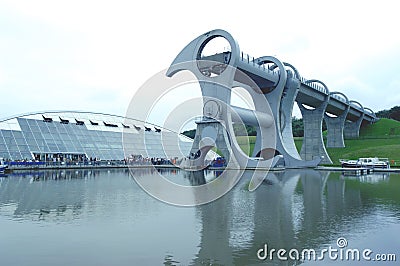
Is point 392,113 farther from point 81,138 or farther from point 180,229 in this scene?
point 180,229

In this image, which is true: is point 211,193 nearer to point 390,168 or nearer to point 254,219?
point 254,219

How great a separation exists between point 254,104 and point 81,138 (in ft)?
71.5

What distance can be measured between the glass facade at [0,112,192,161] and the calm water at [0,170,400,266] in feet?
84.2

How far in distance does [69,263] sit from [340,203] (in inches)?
426

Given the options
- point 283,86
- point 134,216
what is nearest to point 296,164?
point 283,86

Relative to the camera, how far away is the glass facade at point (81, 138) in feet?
125

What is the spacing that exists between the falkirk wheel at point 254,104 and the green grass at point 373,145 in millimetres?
4505

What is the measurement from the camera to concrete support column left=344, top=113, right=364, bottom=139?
218 feet

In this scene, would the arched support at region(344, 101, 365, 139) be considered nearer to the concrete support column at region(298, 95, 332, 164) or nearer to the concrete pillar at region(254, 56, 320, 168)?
the concrete support column at region(298, 95, 332, 164)

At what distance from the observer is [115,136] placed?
4988cm

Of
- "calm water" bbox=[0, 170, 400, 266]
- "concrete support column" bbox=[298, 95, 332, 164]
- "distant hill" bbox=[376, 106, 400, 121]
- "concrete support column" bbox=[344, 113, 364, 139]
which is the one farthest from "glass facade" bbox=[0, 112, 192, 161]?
"distant hill" bbox=[376, 106, 400, 121]

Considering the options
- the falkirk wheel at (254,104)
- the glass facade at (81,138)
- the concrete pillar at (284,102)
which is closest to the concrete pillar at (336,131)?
the falkirk wheel at (254,104)

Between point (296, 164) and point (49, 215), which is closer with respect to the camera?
point (49, 215)

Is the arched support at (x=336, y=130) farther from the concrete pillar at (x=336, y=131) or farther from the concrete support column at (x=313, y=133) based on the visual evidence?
the concrete support column at (x=313, y=133)
